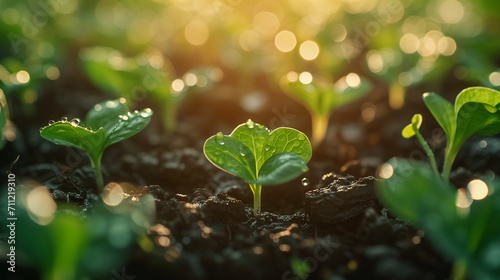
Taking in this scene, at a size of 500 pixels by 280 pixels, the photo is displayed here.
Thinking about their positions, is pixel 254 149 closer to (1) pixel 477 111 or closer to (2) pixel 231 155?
(2) pixel 231 155

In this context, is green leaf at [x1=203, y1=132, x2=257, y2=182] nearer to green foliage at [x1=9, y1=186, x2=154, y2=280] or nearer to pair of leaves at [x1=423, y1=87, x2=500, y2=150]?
green foliage at [x1=9, y1=186, x2=154, y2=280]

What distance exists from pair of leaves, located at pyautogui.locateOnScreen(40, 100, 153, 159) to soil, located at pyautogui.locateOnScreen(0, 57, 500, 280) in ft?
0.72

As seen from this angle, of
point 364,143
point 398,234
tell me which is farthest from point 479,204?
point 364,143

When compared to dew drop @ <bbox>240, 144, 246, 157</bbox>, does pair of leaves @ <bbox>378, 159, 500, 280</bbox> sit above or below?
below

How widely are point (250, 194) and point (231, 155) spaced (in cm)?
42

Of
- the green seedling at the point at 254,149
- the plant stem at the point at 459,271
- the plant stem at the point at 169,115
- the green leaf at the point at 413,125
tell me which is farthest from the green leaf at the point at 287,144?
the plant stem at the point at 169,115

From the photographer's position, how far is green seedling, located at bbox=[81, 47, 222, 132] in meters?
2.14

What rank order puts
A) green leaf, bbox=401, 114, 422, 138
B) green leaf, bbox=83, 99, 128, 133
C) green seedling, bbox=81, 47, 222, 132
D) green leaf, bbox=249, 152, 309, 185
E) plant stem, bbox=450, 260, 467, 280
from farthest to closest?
green seedling, bbox=81, 47, 222, 132
green leaf, bbox=83, 99, 128, 133
green leaf, bbox=401, 114, 422, 138
green leaf, bbox=249, 152, 309, 185
plant stem, bbox=450, 260, 467, 280

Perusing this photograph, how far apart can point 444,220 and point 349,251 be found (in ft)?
1.09

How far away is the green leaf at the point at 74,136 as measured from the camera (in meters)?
1.34

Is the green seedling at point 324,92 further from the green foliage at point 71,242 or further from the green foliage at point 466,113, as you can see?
the green foliage at point 71,242

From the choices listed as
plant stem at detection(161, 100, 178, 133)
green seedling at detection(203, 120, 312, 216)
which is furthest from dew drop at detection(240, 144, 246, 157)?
plant stem at detection(161, 100, 178, 133)

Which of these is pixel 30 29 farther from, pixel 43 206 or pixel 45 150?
pixel 43 206

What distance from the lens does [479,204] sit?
0.99 m
